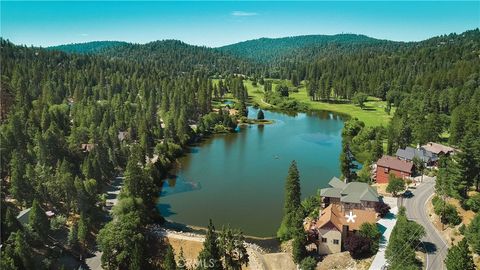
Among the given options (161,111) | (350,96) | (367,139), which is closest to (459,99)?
(367,139)

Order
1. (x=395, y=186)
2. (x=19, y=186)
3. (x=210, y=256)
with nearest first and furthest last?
(x=210, y=256), (x=19, y=186), (x=395, y=186)

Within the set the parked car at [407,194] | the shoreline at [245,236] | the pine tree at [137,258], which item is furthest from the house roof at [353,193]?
the pine tree at [137,258]

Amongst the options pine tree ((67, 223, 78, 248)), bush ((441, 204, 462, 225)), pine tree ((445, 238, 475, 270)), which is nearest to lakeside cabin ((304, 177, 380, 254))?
bush ((441, 204, 462, 225))

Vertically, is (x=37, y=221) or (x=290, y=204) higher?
(x=37, y=221)

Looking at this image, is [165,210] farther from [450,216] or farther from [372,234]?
[450,216]

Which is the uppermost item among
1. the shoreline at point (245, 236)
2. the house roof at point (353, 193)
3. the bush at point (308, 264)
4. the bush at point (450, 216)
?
the house roof at point (353, 193)

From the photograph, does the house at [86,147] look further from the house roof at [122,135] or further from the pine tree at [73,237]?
the pine tree at [73,237]

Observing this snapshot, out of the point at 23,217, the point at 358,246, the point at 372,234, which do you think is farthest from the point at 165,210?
the point at 372,234
